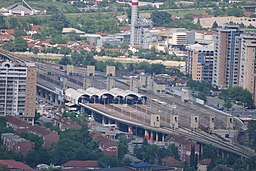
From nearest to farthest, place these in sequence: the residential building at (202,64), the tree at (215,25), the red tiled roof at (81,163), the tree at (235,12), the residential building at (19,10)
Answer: the red tiled roof at (81,163) < the residential building at (202,64) < the tree at (215,25) < the tree at (235,12) < the residential building at (19,10)

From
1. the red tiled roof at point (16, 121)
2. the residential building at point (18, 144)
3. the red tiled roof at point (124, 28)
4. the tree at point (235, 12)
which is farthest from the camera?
the tree at point (235, 12)

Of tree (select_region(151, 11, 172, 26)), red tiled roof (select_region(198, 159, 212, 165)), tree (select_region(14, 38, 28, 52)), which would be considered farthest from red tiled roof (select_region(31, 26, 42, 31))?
red tiled roof (select_region(198, 159, 212, 165))

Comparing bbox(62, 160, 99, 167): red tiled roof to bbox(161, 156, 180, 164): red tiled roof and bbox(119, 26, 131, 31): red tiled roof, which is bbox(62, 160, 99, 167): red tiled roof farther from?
bbox(119, 26, 131, 31): red tiled roof

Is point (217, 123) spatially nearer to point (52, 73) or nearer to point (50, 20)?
point (52, 73)

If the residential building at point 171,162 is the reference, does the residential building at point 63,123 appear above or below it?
above

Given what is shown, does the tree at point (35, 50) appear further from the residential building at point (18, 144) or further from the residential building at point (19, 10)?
the residential building at point (18, 144)

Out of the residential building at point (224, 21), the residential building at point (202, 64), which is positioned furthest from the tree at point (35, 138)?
the residential building at point (224, 21)

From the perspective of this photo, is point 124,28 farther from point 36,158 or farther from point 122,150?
point 36,158

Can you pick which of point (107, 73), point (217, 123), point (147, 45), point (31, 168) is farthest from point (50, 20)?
point (31, 168)
